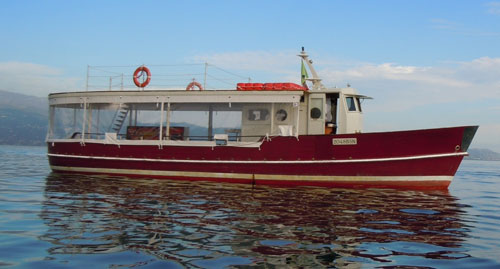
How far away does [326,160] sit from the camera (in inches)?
650

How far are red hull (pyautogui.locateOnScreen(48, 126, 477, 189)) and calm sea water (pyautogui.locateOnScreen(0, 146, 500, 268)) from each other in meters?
2.11

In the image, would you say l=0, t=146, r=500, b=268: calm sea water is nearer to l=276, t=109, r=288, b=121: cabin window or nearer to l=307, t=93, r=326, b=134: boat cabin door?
l=307, t=93, r=326, b=134: boat cabin door

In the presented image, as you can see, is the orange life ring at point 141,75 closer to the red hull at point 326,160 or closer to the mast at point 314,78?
→ the red hull at point 326,160

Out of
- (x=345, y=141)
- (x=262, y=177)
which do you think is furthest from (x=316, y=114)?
(x=262, y=177)

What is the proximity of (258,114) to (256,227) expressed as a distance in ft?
35.4

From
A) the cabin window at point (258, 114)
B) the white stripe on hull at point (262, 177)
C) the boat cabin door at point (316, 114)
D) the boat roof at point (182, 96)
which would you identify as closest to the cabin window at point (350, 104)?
the boat cabin door at point (316, 114)

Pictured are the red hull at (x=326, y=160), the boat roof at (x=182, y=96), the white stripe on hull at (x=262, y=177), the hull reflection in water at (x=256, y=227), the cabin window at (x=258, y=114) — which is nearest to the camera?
the hull reflection in water at (x=256, y=227)

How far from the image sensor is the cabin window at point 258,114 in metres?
18.8

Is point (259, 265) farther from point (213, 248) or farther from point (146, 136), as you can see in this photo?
point (146, 136)

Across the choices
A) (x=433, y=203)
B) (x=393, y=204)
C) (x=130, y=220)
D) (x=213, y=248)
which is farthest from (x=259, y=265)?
(x=433, y=203)

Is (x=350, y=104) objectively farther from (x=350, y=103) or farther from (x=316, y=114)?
(x=316, y=114)

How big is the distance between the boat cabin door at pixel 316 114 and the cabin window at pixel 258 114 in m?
1.85

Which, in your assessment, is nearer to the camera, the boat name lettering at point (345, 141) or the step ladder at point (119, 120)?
the boat name lettering at point (345, 141)

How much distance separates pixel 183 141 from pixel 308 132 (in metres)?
5.31
